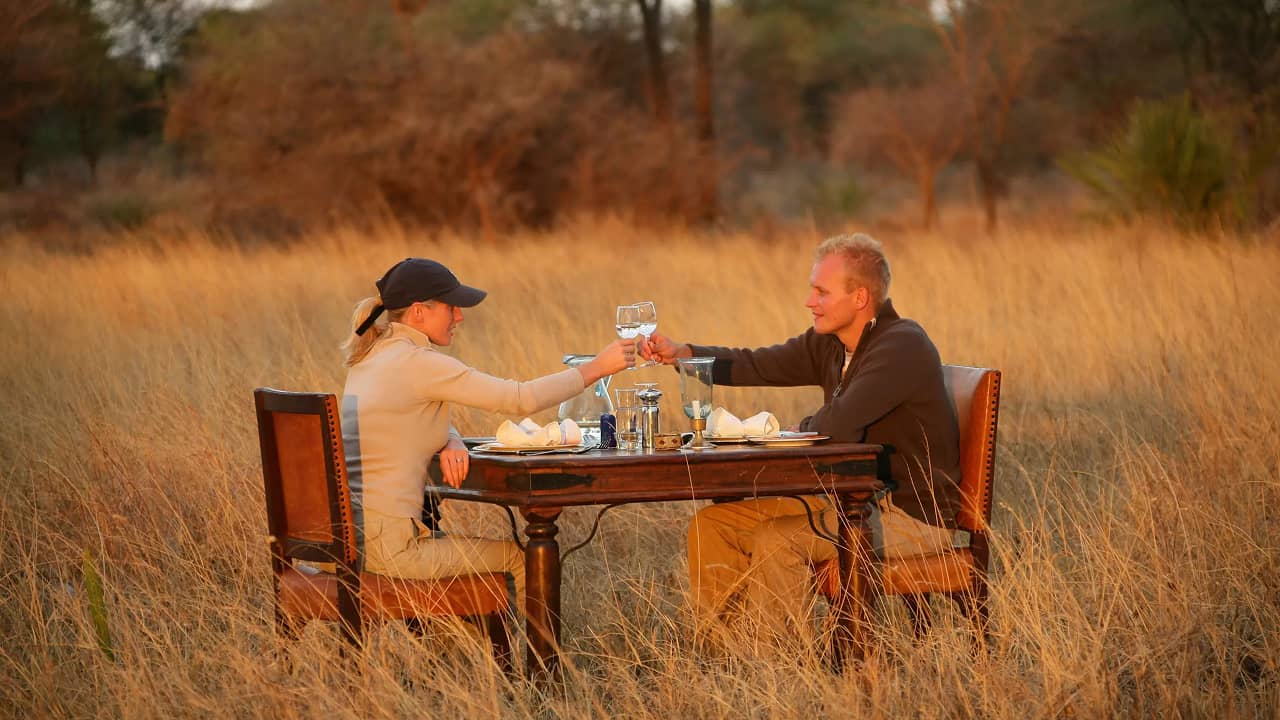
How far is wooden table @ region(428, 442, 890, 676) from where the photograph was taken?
379 centimetres

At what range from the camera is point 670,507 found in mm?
6172

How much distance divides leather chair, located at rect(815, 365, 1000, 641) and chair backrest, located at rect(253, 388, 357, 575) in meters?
1.42

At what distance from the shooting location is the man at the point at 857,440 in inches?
171

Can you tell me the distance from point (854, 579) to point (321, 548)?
4.75 ft

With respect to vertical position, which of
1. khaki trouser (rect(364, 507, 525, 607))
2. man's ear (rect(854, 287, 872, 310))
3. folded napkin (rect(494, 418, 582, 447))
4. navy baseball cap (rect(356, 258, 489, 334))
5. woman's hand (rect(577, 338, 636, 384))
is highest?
navy baseball cap (rect(356, 258, 489, 334))

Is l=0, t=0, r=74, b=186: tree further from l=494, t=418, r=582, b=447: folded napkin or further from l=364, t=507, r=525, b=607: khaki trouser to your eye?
l=494, t=418, r=582, b=447: folded napkin

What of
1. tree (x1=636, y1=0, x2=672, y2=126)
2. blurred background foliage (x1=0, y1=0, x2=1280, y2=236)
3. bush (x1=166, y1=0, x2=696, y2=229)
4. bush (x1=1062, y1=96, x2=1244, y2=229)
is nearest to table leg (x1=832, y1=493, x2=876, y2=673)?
blurred background foliage (x1=0, y1=0, x2=1280, y2=236)

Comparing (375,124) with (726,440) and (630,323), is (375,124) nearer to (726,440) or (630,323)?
(630,323)

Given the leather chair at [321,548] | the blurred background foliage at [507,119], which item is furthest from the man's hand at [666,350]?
the blurred background foliage at [507,119]

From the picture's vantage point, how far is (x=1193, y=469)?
5.82 metres

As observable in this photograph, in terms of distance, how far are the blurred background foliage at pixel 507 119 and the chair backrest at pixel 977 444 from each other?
326 inches

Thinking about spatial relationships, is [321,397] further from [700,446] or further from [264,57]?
[264,57]

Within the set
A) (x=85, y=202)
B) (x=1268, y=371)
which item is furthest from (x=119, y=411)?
(x=85, y=202)

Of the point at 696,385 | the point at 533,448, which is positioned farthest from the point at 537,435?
the point at 696,385
